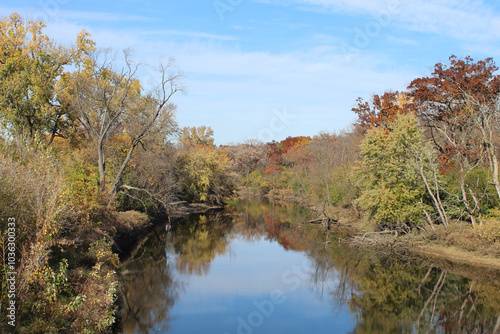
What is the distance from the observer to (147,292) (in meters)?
15.5

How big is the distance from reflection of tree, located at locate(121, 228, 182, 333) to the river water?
0.04 m

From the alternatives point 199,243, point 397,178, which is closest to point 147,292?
point 199,243

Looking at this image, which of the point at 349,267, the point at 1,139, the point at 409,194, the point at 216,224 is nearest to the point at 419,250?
the point at 409,194

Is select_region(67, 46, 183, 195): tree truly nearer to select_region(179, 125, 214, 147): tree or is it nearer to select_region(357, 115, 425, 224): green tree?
select_region(357, 115, 425, 224): green tree

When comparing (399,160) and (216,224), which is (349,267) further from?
(216,224)

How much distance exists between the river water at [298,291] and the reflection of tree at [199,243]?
4.9 inches

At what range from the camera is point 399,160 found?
965 inches

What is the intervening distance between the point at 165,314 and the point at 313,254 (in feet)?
38.6

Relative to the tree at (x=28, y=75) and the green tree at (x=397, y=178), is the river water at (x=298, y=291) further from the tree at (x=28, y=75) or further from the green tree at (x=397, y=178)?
the tree at (x=28, y=75)

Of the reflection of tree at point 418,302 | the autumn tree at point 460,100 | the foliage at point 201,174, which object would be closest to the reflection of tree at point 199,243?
the foliage at point 201,174

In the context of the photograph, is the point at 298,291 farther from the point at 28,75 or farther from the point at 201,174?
the point at 201,174

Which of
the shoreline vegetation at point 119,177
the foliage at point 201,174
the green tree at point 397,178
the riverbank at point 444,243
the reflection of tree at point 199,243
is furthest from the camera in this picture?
the foliage at point 201,174

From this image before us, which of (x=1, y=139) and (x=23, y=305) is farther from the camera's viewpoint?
(x=1, y=139)

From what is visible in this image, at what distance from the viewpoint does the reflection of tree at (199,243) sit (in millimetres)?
20688
